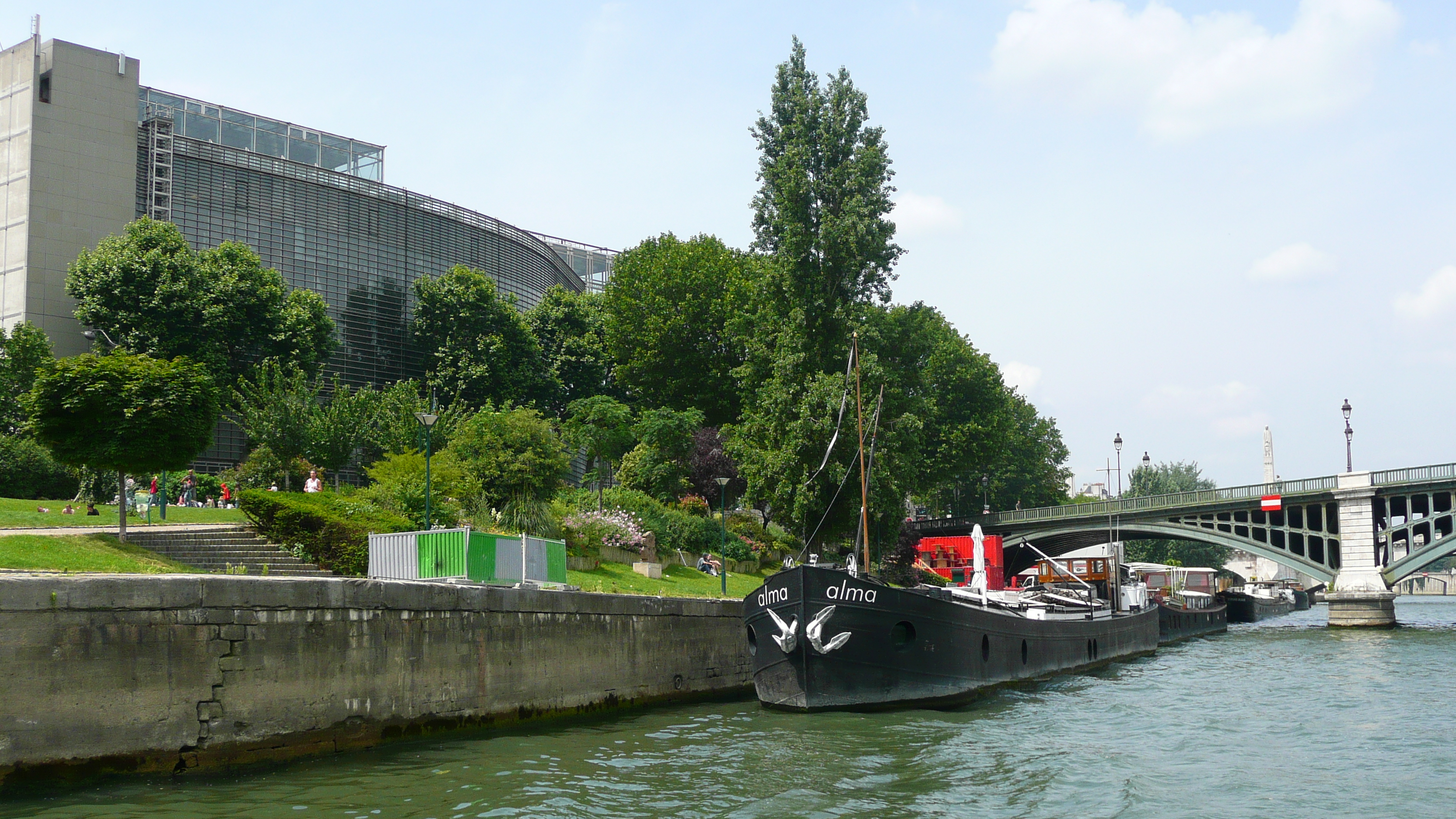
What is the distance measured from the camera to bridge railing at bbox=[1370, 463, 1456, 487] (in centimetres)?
5125

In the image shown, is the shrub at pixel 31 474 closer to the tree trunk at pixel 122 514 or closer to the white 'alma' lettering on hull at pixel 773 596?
the tree trunk at pixel 122 514

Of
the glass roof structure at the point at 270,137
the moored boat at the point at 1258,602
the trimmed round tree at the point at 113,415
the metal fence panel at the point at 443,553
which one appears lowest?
the moored boat at the point at 1258,602

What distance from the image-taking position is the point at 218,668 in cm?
1288

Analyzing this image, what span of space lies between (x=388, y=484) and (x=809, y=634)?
15.4 meters

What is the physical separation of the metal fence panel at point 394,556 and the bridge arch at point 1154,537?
43.2 m

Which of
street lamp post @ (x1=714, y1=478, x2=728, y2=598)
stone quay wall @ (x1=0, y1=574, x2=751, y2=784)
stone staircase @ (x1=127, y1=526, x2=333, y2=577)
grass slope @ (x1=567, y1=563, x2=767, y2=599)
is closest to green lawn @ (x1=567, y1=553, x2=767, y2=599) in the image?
grass slope @ (x1=567, y1=563, x2=767, y2=599)

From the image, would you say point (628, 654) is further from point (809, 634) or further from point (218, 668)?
point (218, 668)

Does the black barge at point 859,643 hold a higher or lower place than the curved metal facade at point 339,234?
lower

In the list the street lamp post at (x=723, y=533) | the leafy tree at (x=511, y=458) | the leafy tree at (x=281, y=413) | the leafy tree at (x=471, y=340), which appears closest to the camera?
the street lamp post at (x=723, y=533)

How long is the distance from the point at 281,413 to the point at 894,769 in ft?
108

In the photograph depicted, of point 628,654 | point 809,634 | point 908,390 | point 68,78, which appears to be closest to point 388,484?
point 628,654

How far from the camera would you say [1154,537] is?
68250mm

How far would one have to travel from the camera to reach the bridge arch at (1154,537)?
56.4 metres

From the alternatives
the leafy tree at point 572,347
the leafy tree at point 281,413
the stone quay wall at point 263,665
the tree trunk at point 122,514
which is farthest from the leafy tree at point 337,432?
the stone quay wall at point 263,665
